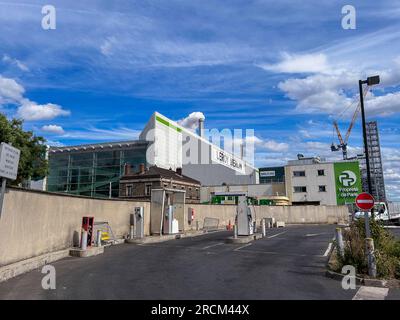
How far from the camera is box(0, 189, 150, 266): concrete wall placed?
10.2 metres

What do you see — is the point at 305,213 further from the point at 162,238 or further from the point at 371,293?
the point at 371,293

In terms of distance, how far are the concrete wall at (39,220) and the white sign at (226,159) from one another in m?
62.7

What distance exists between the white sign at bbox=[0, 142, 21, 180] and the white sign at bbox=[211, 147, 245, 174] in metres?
72.3

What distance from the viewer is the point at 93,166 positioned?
62.2 m

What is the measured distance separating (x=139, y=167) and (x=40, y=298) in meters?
50.3

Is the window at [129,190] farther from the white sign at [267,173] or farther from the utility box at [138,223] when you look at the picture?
the white sign at [267,173]

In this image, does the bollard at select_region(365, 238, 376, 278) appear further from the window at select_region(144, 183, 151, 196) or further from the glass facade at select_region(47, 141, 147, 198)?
the glass facade at select_region(47, 141, 147, 198)

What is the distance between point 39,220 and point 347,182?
201 ft

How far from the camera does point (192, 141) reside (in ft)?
245

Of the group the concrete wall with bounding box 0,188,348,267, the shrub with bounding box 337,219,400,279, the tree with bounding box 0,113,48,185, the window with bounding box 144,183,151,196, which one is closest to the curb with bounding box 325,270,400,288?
the shrub with bounding box 337,219,400,279

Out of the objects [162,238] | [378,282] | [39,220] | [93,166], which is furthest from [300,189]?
[378,282]

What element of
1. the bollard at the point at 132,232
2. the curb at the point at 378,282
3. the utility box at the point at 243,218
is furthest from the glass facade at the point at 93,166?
the curb at the point at 378,282
